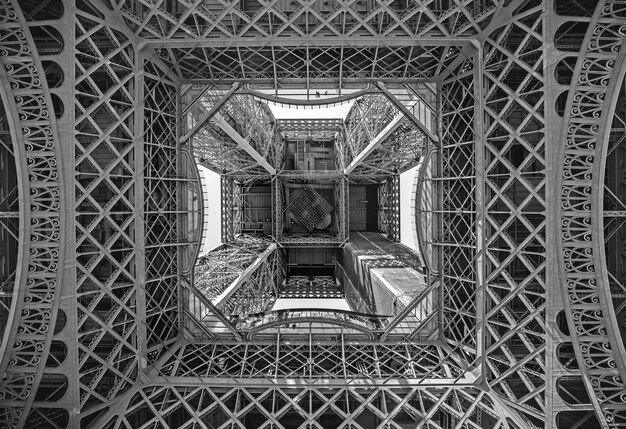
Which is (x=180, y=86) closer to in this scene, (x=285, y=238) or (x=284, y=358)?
(x=284, y=358)

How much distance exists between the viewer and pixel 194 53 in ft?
38.3

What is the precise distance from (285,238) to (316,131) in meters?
11.7

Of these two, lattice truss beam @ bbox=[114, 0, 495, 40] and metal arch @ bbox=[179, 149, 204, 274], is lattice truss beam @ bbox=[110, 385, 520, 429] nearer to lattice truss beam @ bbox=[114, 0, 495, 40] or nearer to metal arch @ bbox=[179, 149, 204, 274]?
metal arch @ bbox=[179, 149, 204, 274]

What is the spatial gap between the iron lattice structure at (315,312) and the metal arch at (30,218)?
0.06m

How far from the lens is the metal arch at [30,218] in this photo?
8.44 metres

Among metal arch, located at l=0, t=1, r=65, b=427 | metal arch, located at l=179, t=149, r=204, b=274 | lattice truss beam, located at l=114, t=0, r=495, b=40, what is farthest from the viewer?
metal arch, located at l=179, t=149, r=204, b=274

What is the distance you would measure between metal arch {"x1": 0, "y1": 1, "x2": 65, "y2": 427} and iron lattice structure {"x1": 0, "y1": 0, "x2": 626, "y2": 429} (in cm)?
6

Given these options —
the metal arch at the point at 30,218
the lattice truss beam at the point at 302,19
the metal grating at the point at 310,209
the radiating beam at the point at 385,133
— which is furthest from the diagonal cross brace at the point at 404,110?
the metal grating at the point at 310,209

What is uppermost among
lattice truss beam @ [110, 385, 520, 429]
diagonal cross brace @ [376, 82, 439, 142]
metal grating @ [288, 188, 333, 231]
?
diagonal cross brace @ [376, 82, 439, 142]

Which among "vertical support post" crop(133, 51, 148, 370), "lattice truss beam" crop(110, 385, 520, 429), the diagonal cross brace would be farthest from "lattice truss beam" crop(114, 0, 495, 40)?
"lattice truss beam" crop(110, 385, 520, 429)

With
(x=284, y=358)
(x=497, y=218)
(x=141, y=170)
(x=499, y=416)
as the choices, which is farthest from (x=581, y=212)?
(x=141, y=170)

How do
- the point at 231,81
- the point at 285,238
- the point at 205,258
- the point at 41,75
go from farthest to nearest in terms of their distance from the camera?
the point at 285,238, the point at 205,258, the point at 231,81, the point at 41,75

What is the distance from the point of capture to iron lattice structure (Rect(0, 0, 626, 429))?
28.5 ft

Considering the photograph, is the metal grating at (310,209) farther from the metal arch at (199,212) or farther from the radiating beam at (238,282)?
the metal arch at (199,212)
